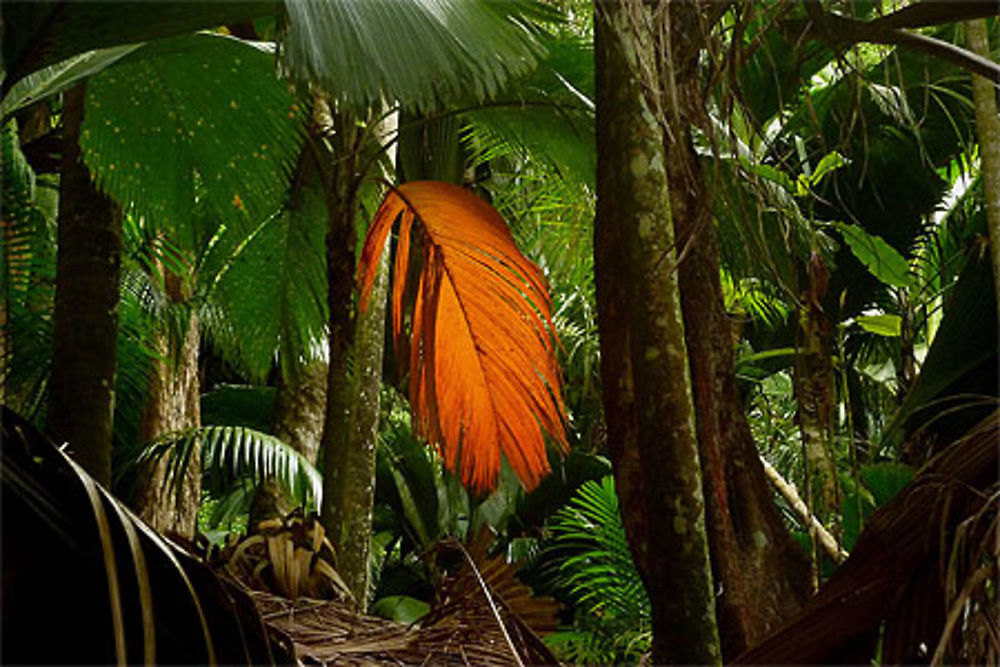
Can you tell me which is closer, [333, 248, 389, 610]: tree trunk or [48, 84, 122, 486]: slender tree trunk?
[48, 84, 122, 486]: slender tree trunk

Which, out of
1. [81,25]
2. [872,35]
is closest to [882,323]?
[872,35]

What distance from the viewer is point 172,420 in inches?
213

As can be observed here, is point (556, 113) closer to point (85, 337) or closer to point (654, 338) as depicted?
point (85, 337)

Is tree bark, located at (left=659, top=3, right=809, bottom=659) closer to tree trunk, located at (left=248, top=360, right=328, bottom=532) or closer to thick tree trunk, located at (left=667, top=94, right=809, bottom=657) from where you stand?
thick tree trunk, located at (left=667, top=94, right=809, bottom=657)

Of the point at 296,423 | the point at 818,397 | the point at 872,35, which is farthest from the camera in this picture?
the point at 296,423

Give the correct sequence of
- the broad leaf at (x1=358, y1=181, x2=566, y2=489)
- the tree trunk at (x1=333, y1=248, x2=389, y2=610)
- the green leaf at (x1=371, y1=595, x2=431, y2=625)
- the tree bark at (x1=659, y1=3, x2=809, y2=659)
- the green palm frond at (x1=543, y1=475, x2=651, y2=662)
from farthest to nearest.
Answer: the green leaf at (x1=371, y1=595, x2=431, y2=625) < the green palm frond at (x1=543, y1=475, x2=651, y2=662) < the tree trunk at (x1=333, y1=248, x2=389, y2=610) < the broad leaf at (x1=358, y1=181, x2=566, y2=489) < the tree bark at (x1=659, y1=3, x2=809, y2=659)

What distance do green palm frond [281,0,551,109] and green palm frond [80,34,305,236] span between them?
758 millimetres

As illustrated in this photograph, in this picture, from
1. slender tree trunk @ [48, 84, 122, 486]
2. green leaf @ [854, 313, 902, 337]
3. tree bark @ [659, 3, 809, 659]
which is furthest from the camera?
green leaf @ [854, 313, 902, 337]

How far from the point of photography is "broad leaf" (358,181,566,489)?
2.79 metres

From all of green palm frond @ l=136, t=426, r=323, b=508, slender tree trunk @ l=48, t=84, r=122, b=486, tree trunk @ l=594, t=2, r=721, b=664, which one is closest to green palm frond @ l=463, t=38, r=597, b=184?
slender tree trunk @ l=48, t=84, r=122, b=486

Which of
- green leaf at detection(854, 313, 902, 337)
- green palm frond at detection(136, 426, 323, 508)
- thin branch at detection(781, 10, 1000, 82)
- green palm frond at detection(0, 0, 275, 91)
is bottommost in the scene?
green palm frond at detection(136, 426, 323, 508)

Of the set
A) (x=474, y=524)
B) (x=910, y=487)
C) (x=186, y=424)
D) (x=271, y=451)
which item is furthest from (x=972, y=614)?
(x=474, y=524)

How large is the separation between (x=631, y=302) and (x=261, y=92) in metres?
1.61

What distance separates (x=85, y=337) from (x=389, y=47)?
787 mm
